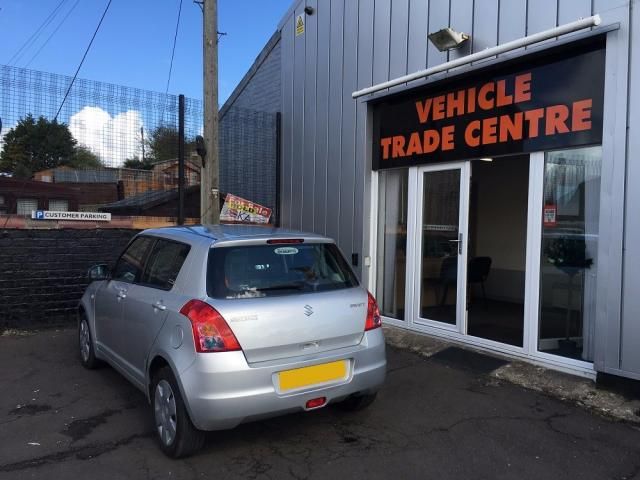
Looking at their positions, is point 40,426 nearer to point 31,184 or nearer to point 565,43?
point 31,184

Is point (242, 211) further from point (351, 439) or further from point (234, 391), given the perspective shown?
point (234, 391)

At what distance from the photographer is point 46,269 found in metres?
7.34

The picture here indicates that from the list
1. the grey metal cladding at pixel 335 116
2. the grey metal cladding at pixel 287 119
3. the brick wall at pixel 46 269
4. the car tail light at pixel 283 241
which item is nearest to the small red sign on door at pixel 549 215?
the car tail light at pixel 283 241

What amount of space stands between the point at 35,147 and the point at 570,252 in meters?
6.94

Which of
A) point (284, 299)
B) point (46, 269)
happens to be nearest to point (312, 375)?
point (284, 299)

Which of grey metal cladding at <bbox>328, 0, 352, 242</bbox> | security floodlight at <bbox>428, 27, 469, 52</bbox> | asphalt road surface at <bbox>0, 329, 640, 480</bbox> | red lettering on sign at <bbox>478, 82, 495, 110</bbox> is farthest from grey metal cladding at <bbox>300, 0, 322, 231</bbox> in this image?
asphalt road surface at <bbox>0, 329, 640, 480</bbox>

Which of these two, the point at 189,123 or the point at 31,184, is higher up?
the point at 189,123

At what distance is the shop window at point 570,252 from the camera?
5020 millimetres

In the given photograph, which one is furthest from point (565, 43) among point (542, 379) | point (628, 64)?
point (542, 379)

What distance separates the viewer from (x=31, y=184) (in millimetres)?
7125

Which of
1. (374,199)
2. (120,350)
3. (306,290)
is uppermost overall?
(374,199)

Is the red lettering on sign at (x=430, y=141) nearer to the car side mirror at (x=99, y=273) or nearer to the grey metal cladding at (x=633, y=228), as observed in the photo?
the grey metal cladding at (x=633, y=228)

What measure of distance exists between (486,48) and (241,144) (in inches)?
206

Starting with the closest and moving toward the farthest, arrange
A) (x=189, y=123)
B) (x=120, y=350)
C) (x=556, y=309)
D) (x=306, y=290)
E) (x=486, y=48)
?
(x=306, y=290), (x=120, y=350), (x=556, y=309), (x=486, y=48), (x=189, y=123)
